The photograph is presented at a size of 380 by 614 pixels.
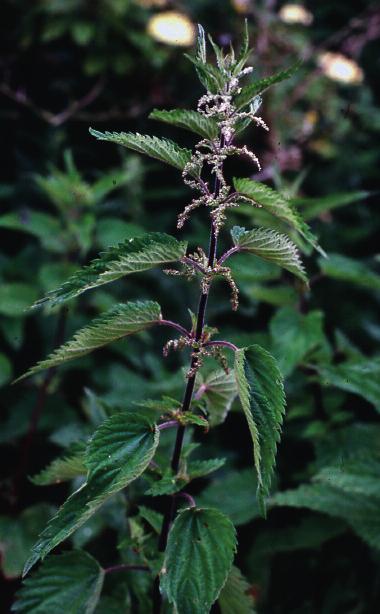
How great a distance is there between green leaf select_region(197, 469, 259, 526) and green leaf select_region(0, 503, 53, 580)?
0.44 meters

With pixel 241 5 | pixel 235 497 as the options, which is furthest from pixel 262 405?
pixel 241 5

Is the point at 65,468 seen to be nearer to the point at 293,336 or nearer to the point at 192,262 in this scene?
the point at 192,262

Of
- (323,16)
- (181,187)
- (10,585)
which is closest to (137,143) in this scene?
(10,585)

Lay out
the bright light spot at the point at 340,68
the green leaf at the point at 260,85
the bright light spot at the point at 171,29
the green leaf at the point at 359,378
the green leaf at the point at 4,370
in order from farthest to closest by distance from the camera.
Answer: the bright light spot at the point at 340,68 → the bright light spot at the point at 171,29 → the green leaf at the point at 4,370 → the green leaf at the point at 359,378 → the green leaf at the point at 260,85

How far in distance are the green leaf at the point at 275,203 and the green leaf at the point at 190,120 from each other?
0.09 meters

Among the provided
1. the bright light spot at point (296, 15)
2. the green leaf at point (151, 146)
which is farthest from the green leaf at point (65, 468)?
the bright light spot at point (296, 15)

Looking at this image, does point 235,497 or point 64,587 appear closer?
point 64,587

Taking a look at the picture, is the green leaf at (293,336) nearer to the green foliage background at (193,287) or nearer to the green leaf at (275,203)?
the green foliage background at (193,287)

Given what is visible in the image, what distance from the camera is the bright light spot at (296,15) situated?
3.45 meters

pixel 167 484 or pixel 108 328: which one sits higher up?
pixel 108 328

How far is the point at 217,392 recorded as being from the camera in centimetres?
111

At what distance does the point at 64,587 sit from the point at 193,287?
171 cm

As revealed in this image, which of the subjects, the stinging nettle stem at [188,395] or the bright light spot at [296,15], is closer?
the stinging nettle stem at [188,395]

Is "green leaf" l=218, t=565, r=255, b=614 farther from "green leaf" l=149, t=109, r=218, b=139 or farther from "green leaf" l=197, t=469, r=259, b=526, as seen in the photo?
"green leaf" l=149, t=109, r=218, b=139
